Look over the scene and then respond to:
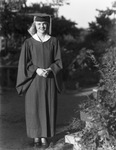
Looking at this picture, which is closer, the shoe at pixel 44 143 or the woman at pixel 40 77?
the woman at pixel 40 77

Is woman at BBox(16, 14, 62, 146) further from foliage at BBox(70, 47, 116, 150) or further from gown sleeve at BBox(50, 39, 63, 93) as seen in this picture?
foliage at BBox(70, 47, 116, 150)

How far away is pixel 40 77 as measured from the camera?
13.5 ft

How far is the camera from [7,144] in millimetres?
4480

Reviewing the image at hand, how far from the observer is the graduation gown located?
4098 millimetres

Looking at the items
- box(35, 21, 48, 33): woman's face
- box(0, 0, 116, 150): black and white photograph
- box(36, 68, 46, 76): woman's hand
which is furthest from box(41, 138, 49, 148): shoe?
box(35, 21, 48, 33): woman's face

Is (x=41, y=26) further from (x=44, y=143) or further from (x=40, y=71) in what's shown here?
(x=44, y=143)

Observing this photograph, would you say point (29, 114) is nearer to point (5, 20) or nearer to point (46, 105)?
point (46, 105)

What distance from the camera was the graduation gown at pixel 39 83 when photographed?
13.4ft

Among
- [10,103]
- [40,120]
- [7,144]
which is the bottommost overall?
[10,103]

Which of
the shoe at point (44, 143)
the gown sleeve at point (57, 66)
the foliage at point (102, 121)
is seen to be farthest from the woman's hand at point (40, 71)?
the shoe at point (44, 143)

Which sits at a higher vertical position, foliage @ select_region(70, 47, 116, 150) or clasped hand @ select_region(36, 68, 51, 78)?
clasped hand @ select_region(36, 68, 51, 78)

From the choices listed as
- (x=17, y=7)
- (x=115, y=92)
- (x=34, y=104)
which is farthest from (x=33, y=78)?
(x=17, y=7)

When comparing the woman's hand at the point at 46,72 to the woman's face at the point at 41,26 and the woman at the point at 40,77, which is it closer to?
the woman at the point at 40,77

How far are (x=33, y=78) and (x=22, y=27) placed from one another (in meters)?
7.54
